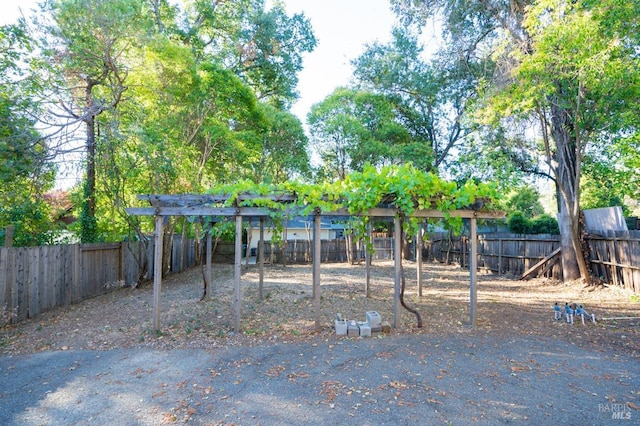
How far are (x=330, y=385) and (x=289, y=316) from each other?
2922 millimetres

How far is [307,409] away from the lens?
3330mm

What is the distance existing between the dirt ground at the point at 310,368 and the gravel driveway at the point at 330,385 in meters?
0.02

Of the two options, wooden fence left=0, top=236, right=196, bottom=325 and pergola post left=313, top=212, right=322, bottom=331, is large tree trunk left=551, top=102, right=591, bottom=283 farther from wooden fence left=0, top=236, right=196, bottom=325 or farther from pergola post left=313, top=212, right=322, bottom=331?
wooden fence left=0, top=236, right=196, bottom=325

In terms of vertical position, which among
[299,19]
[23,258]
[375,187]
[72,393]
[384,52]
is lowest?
[72,393]

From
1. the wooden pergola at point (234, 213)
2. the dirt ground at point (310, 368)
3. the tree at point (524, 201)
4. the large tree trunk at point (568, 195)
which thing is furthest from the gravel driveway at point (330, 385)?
the tree at point (524, 201)

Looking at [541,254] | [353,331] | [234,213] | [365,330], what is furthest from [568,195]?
[234,213]

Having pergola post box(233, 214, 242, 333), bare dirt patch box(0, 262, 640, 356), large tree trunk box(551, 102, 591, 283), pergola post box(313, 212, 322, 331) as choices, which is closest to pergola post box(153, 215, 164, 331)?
bare dirt patch box(0, 262, 640, 356)

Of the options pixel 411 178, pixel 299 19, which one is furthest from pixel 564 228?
pixel 299 19

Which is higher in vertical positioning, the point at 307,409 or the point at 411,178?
the point at 411,178

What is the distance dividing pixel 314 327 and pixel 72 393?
327cm

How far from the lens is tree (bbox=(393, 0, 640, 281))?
6918 millimetres

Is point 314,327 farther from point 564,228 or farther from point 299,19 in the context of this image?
point 299,19

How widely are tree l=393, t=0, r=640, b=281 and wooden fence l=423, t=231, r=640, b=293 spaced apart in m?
0.50

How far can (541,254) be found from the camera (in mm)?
11562
